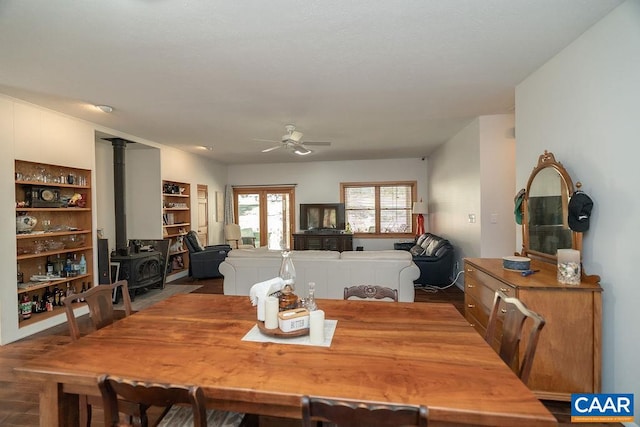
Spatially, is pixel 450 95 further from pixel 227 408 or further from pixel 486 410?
pixel 227 408

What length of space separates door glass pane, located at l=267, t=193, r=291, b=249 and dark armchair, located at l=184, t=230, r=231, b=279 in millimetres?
2465

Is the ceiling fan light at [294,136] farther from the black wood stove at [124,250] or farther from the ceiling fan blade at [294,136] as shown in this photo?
the black wood stove at [124,250]

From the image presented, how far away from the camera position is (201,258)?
6195 millimetres

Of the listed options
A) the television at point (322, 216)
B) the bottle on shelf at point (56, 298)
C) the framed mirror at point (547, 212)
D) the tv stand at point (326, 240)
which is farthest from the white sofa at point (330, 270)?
the television at point (322, 216)

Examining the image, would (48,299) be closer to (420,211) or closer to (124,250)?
(124,250)

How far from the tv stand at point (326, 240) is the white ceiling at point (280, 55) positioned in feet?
12.7

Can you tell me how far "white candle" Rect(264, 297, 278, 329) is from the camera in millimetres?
1555

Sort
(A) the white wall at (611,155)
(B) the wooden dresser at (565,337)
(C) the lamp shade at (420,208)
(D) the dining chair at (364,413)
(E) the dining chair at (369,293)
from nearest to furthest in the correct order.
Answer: (D) the dining chair at (364,413), (A) the white wall at (611,155), (B) the wooden dresser at (565,337), (E) the dining chair at (369,293), (C) the lamp shade at (420,208)

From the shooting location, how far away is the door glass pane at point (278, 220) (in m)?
8.70

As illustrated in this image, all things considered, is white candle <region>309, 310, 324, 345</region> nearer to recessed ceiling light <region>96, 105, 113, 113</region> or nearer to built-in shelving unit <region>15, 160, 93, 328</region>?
recessed ceiling light <region>96, 105, 113, 113</region>

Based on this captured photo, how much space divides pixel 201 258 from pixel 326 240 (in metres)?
3.06

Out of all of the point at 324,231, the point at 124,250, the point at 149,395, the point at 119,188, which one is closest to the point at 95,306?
the point at 149,395

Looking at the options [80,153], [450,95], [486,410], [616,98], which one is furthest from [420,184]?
[486,410]

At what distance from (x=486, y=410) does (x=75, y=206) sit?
5.25 m
